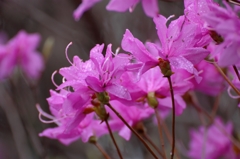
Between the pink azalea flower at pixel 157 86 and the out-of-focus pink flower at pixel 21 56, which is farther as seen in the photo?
the out-of-focus pink flower at pixel 21 56

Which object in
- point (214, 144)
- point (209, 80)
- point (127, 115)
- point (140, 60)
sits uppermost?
point (140, 60)

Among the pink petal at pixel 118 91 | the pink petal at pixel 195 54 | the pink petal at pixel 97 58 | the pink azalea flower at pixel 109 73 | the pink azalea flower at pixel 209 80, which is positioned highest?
the pink petal at pixel 97 58

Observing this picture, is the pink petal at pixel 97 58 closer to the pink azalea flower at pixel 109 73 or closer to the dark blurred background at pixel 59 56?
the pink azalea flower at pixel 109 73

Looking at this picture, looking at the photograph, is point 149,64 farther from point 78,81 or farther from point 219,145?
point 219,145

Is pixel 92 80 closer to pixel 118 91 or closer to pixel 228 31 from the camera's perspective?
pixel 118 91

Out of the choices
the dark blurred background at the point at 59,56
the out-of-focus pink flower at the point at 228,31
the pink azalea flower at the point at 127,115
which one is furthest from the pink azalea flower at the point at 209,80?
the dark blurred background at the point at 59,56

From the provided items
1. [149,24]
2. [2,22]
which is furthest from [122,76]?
[2,22]

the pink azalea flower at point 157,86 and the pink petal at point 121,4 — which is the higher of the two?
the pink petal at point 121,4

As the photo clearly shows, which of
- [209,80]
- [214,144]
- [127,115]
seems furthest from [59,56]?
[127,115]
